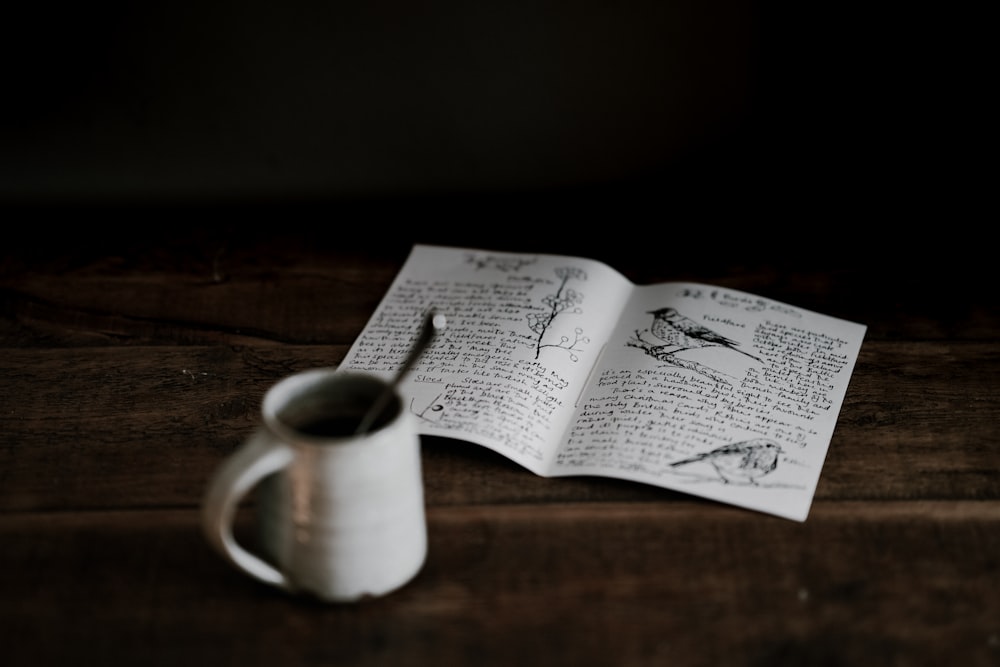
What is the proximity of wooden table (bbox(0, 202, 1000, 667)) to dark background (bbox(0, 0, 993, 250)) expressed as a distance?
0.44ft

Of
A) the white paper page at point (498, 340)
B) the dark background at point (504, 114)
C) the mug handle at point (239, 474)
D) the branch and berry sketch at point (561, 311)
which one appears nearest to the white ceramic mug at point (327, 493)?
the mug handle at point (239, 474)

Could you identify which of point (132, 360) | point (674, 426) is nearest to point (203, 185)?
point (132, 360)

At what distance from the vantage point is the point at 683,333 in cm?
87

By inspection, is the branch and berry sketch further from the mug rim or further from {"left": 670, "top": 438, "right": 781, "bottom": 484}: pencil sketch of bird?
the mug rim

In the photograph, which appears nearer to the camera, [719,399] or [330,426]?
[330,426]

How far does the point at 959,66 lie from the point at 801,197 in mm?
213

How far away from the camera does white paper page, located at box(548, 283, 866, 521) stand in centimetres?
72

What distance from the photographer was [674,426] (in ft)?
2.49

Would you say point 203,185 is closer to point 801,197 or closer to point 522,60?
point 522,60

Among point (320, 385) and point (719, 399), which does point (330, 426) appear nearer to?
point (320, 385)

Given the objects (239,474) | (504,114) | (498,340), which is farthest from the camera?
(504,114)

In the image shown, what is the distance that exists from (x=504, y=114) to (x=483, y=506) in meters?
0.58

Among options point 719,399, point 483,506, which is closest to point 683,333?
point 719,399

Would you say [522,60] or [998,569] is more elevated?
[522,60]
